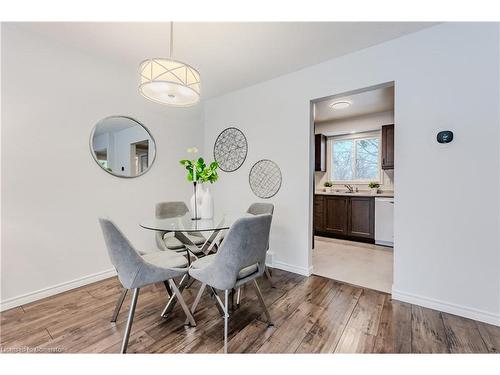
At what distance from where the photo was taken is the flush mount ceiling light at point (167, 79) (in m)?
1.55

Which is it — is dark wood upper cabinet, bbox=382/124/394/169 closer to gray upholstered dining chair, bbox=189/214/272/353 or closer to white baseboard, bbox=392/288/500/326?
white baseboard, bbox=392/288/500/326

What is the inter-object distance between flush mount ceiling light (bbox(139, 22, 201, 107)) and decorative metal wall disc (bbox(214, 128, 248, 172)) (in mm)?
1543

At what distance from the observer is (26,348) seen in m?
1.46

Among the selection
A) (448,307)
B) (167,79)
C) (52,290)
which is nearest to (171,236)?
(52,290)

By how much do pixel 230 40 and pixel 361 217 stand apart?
3.57 m

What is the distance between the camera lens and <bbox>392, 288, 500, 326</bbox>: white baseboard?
1.71m

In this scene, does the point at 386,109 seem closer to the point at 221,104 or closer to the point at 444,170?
the point at 444,170

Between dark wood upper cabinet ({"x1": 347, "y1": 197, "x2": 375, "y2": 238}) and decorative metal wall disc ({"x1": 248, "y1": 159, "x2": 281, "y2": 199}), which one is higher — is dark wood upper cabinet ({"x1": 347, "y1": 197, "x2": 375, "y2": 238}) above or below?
below

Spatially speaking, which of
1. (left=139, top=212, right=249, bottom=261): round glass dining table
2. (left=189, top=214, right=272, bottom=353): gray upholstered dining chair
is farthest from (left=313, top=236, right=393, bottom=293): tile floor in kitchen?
(left=189, top=214, right=272, bottom=353): gray upholstered dining chair

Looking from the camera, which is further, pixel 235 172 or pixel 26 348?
pixel 235 172

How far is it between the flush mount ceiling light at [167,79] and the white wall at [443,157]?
162 centimetres
